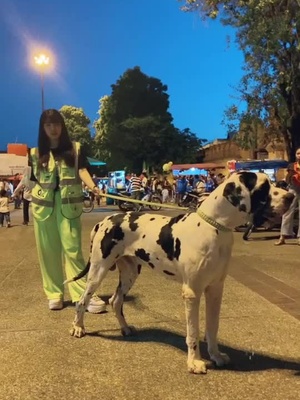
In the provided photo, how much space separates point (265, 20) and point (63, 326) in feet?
42.1

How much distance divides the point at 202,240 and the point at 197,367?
36.8 inches

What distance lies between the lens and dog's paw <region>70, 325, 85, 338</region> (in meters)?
4.62

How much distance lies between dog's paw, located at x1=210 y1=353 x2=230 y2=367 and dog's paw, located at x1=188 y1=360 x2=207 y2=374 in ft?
0.50

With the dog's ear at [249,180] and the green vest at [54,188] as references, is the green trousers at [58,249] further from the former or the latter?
the dog's ear at [249,180]

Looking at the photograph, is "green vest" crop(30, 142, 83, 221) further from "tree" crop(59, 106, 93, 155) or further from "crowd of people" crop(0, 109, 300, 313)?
"tree" crop(59, 106, 93, 155)

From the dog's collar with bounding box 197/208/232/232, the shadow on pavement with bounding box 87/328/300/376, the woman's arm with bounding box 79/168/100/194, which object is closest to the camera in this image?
the dog's collar with bounding box 197/208/232/232

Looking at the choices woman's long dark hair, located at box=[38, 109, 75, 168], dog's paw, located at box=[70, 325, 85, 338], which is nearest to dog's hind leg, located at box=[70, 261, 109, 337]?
dog's paw, located at box=[70, 325, 85, 338]

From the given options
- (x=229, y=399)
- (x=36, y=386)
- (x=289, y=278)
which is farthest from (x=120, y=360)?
(x=289, y=278)

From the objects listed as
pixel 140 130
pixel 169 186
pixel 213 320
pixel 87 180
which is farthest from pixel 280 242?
pixel 140 130

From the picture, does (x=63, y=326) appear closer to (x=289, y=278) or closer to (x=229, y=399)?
(x=229, y=399)

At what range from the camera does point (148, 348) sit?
4328mm

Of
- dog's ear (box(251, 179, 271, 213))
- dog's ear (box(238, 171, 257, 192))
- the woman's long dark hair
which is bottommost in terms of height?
dog's ear (box(251, 179, 271, 213))

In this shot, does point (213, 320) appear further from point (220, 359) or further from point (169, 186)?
point (169, 186)

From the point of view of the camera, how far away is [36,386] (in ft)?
11.7
